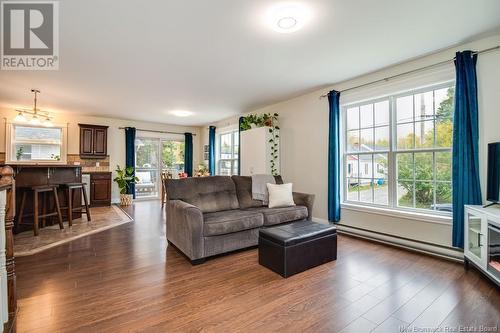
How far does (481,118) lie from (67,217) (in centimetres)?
663

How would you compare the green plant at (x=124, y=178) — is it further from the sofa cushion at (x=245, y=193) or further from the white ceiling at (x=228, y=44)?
the sofa cushion at (x=245, y=193)

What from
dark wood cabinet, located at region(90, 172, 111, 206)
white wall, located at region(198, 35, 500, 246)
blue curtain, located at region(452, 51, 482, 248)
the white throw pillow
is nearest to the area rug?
dark wood cabinet, located at region(90, 172, 111, 206)

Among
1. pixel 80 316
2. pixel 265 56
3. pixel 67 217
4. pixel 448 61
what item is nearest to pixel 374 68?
pixel 448 61

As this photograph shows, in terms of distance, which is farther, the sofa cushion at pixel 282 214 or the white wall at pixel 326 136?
the sofa cushion at pixel 282 214

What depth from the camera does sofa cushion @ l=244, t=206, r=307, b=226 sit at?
3361mm

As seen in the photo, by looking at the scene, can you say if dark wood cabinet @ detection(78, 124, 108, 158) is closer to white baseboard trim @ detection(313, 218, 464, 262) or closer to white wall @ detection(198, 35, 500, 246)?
white wall @ detection(198, 35, 500, 246)

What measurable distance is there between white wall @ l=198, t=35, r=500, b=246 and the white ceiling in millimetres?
230

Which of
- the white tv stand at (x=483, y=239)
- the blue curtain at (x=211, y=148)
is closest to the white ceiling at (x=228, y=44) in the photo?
the white tv stand at (x=483, y=239)

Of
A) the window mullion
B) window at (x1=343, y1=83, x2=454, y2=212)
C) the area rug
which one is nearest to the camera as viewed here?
window at (x1=343, y1=83, x2=454, y2=212)

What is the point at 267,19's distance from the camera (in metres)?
2.32

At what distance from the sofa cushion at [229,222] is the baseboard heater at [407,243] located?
1.67 metres

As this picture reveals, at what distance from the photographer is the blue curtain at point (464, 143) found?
2.62 m

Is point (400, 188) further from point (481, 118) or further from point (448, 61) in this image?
point (448, 61)

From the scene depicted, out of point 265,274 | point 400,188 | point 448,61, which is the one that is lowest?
point 265,274
